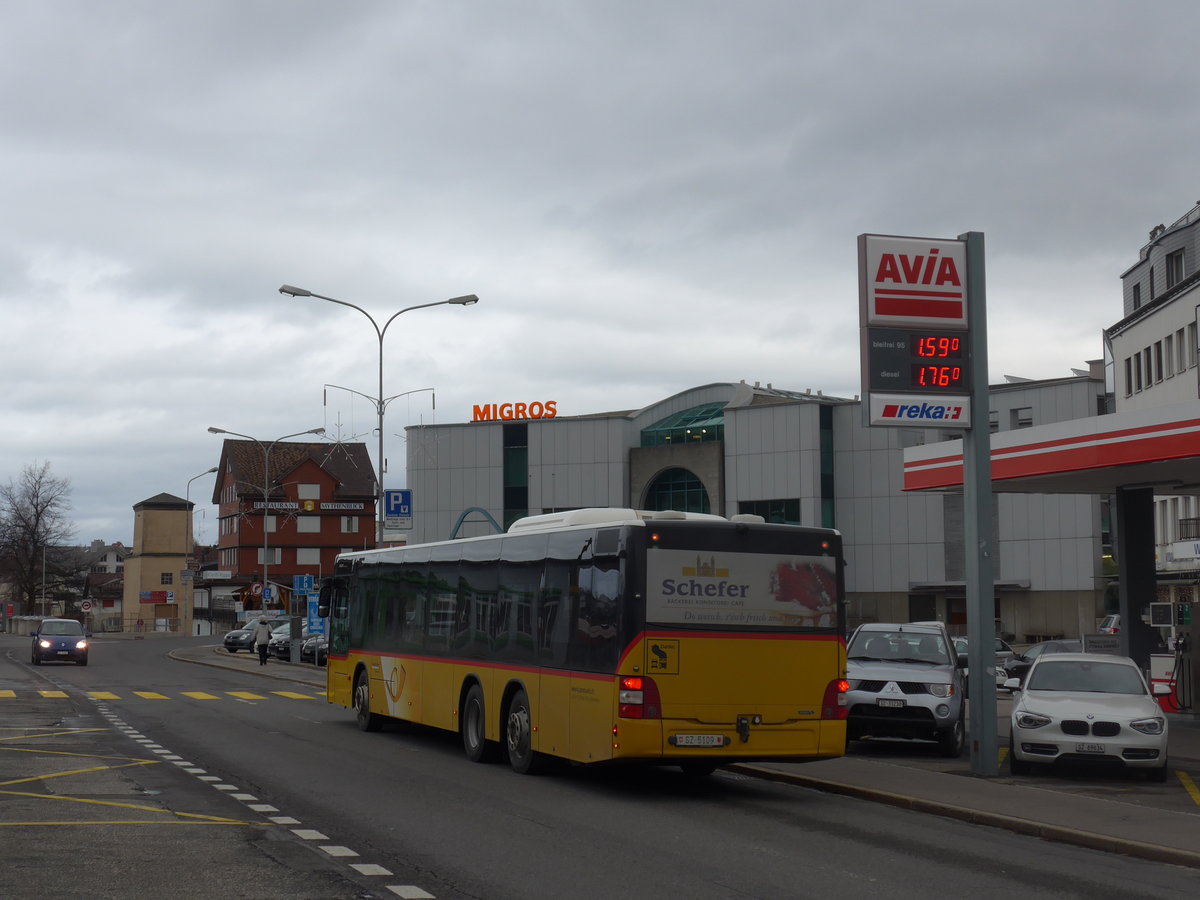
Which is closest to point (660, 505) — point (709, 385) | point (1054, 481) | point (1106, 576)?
point (709, 385)

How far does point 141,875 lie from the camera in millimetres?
9273

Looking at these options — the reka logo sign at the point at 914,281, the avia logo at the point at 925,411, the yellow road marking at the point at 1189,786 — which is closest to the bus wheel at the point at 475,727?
the avia logo at the point at 925,411

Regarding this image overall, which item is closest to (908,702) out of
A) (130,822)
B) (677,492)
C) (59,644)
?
(130,822)

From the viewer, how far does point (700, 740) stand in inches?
561

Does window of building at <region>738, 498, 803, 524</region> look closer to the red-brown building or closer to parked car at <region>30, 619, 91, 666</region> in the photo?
parked car at <region>30, 619, 91, 666</region>

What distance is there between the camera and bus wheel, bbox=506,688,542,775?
53.1ft

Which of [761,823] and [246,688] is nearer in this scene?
[761,823]

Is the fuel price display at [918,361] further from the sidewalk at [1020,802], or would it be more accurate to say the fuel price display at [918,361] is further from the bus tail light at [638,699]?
the bus tail light at [638,699]

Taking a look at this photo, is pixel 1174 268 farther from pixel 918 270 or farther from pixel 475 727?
pixel 475 727

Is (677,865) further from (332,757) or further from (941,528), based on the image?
(941,528)

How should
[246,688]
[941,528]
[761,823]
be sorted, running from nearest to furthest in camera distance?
[761,823] < [246,688] < [941,528]

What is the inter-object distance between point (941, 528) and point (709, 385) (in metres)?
16.3

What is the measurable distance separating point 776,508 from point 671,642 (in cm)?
5688

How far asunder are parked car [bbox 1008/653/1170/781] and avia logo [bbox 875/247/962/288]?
5163 millimetres
